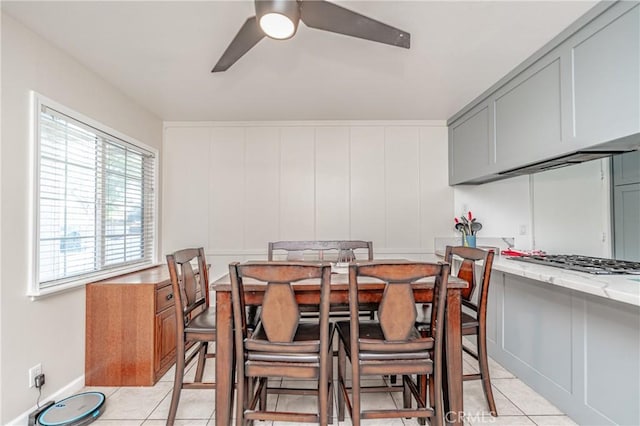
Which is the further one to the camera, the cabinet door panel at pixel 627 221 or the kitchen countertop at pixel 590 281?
the cabinet door panel at pixel 627 221

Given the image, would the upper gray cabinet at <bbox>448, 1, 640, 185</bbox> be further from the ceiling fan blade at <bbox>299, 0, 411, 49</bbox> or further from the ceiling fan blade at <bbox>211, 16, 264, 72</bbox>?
the ceiling fan blade at <bbox>211, 16, 264, 72</bbox>

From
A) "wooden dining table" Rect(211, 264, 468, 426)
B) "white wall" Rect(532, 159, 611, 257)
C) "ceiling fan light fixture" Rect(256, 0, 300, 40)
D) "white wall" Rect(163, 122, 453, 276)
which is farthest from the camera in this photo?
"white wall" Rect(163, 122, 453, 276)

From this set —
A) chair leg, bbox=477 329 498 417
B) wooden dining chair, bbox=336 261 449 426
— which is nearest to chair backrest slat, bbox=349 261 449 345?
wooden dining chair, bbox=336 261 449 426

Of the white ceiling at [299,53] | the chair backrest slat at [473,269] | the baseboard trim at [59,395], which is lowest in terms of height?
the baseboard trim at [59,395]

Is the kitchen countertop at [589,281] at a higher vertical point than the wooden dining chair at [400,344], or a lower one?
higher

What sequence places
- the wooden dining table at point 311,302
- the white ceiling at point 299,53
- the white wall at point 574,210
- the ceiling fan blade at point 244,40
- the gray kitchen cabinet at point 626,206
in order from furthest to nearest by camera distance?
the white wall at point 574,210 < the gray kitchen cabinet at point 626,206 < the white ceiling at point 299,53 < the wooden dining table at point 311,302 < the ceiling fan blade at point 244,40

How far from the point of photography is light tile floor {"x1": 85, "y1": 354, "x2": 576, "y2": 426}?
1.89m

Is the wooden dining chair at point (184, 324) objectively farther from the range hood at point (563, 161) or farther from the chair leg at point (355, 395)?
the range hood at point (563, 161)

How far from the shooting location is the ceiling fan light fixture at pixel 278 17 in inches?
50.3

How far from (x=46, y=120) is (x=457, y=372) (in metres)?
2.97

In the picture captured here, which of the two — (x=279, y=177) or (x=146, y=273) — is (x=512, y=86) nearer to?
(x=279, y=177)

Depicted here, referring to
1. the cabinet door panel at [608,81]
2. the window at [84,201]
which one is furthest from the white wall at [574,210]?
the window at [84,201]

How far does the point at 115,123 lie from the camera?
8.98 feet

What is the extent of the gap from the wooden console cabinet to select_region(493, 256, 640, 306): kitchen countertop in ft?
8.87
